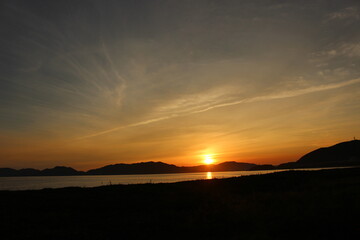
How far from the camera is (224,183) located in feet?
106

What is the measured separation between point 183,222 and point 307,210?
23.7 feet

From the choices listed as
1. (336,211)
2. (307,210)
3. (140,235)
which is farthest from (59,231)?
(336,211)

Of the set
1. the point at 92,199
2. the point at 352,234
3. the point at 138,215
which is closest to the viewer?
the point at 352,234

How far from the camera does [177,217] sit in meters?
16.7

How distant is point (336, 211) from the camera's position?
47.3 ft

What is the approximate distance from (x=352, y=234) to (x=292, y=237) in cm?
252

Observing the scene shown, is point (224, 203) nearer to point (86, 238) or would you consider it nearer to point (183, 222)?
point (183, 222)

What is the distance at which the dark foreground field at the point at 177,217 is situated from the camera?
40.9 ft

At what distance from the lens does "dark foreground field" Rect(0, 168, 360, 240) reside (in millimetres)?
12469

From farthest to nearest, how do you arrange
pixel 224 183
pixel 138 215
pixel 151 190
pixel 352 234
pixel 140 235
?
pixel 224 183 → pixel 151 190 → pixel 138 215 → pixel 140 235 → pixel 352 234

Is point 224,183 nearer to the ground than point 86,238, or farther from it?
farther from it

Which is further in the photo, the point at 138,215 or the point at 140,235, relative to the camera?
the point at 138,215

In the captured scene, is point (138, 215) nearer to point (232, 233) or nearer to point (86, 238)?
point (86, 238)

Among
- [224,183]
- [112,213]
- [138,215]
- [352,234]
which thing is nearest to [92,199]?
[112,213]
